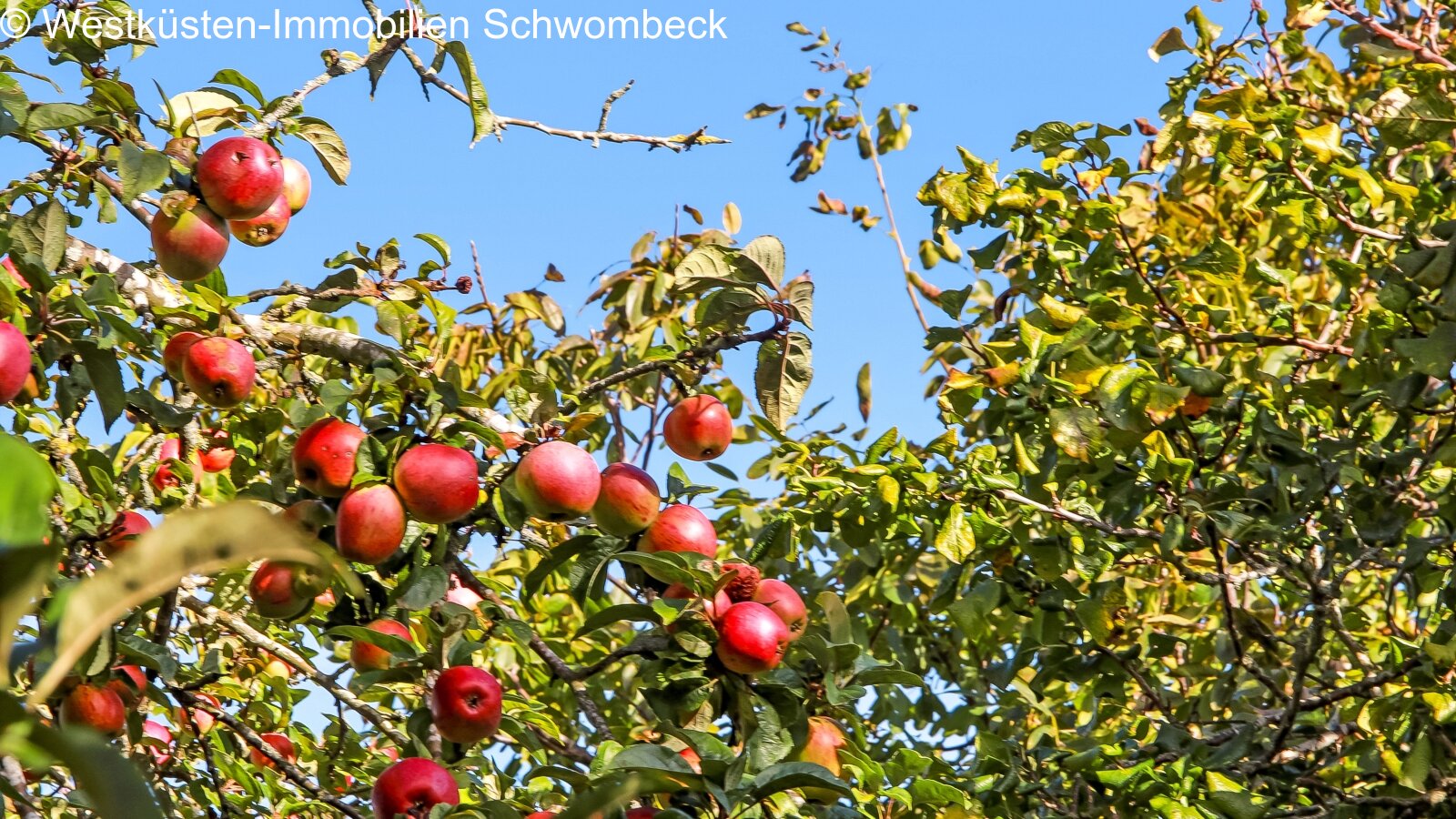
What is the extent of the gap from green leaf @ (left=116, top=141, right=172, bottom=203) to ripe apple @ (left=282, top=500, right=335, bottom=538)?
430mm

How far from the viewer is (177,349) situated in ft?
5.94

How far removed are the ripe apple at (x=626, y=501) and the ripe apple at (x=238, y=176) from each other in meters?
0.59

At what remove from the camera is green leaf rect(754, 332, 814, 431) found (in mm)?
1642

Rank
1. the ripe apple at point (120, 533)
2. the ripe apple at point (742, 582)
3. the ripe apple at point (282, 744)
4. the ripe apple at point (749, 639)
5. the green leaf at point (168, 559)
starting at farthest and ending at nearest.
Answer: the ripe apple at point (282, 744) < the ripe apple at point (120, 533) < the ripe apple at point (742, 582) < the ripe apple at point (749, 639) < the green leaf at point (168, 559)

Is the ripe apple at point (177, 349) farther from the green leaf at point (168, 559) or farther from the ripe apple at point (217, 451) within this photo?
the green leaf at point (168, 559)

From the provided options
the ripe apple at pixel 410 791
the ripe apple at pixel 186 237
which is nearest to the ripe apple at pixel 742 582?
the ripe apple at pixel 410 791

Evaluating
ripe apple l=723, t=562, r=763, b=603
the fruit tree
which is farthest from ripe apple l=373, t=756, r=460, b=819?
ripe apple l=723, t=562, r=763, b=603

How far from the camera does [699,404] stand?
6.17ft

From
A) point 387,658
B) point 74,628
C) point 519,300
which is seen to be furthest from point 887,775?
point 519,300

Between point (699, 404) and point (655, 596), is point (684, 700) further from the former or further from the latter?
point (699, 404)

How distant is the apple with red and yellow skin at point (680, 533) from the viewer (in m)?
1.67

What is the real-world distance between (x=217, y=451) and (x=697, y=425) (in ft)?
4.13

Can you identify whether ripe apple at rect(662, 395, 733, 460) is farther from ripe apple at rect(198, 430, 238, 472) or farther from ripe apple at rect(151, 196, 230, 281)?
ripe apple at rect(198, 430, 238, 472)

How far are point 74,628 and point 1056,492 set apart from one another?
2.25 metres
